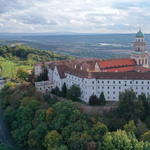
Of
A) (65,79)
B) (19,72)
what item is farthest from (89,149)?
(19,72)

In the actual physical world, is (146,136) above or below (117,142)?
above

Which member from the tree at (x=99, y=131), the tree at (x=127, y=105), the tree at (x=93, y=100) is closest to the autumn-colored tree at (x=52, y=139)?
the tree at (x=99, y=131)

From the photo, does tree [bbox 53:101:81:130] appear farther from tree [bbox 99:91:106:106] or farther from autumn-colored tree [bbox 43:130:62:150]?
tree [bbox 99:91:106:106]

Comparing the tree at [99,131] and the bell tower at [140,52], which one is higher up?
the bell tower at [140,52]

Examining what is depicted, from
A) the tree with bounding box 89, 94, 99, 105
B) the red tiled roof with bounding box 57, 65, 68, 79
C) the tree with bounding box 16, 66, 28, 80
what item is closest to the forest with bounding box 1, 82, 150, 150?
the tree with bounding box 89, 94, 99, 105

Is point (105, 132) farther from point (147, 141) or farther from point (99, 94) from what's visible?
point (99, 94)

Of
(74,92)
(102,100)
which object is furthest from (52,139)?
(102,100)

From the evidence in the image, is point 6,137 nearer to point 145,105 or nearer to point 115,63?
point 145,105

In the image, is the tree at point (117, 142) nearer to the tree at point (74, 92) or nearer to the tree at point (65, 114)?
the tree at point (65, 114)
